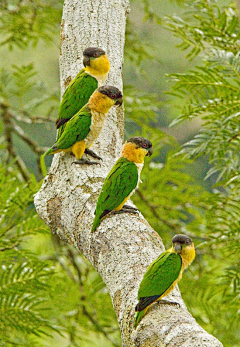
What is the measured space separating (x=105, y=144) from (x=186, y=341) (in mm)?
916

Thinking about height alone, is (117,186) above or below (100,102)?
below

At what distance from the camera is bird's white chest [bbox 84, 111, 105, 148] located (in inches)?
63.8

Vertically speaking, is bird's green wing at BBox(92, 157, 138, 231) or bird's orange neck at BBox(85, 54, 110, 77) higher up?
bird's orange neck at BBox(85, 54, 110, 77)

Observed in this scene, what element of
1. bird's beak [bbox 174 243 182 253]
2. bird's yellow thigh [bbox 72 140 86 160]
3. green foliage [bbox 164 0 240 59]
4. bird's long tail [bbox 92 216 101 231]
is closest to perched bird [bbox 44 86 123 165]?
bird's yellow thigh [bbox 72 140 86 160]

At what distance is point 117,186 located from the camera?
56.9 inches

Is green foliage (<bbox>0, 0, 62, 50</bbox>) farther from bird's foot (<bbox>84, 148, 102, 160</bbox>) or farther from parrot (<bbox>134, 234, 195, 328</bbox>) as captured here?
parrot (<bbox>134, 234, 195, 328</bbox>)

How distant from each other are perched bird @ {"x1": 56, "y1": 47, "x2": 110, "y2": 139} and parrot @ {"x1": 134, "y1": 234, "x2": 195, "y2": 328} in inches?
26.0

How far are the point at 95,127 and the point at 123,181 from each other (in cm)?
27

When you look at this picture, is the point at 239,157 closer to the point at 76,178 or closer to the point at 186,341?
the point at 76,178

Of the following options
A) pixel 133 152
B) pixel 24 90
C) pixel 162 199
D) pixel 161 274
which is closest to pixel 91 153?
pixel 133 152

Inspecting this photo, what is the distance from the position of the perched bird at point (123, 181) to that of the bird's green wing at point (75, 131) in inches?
6.3

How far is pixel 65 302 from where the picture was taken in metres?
2.84

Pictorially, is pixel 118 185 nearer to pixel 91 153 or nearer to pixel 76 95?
pixel 91 153

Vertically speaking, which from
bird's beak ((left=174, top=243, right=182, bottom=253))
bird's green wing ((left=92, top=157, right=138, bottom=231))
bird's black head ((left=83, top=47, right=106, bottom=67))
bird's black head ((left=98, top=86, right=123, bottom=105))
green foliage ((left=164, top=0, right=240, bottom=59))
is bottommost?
bird's beak ((left=174, top=243, right=182, bottom=253))
